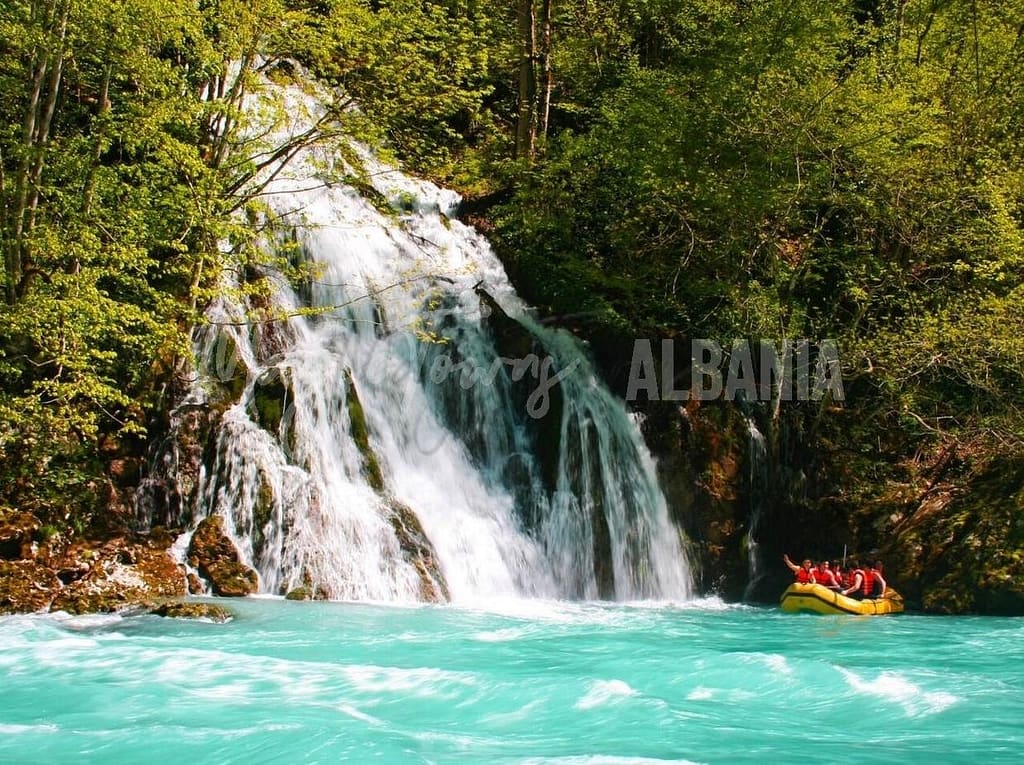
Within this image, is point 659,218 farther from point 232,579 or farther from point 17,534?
point 17,534

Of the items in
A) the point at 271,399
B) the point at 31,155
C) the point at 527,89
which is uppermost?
the point at 527,89

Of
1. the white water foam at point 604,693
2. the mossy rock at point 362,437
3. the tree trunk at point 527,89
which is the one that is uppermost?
the tree trunk at point 527,89

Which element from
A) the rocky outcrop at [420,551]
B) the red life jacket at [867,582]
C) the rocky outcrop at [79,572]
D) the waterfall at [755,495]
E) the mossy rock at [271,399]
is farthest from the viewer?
the waterfall at [755,495]

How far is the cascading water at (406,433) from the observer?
11.3 metres

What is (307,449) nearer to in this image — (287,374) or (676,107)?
(287,374)

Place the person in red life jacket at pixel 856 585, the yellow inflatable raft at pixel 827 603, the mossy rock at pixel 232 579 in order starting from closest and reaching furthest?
the mossy rock at pixel 232 579, the yellow inflatable raft at pixel 827 603, the person in red life jacket at pixel 856 585

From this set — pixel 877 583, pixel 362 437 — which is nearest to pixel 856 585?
pixel 877 583

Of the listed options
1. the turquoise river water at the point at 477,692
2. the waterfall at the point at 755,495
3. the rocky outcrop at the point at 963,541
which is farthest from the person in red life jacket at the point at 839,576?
the turquoise river water at the point at 477,692

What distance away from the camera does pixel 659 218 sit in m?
16.6

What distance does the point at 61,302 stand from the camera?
935 cm

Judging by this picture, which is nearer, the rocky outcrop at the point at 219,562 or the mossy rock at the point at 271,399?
the rocky outcrop at the point at 219,562

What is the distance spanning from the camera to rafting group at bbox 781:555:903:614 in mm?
12328

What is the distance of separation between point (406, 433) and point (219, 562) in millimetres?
3748

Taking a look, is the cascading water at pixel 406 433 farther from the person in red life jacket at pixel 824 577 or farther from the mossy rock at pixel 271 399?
the person in red life jacket at pixel 824 577
